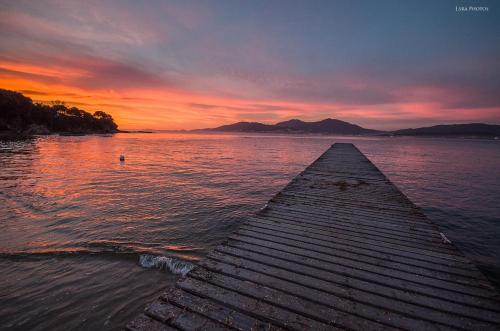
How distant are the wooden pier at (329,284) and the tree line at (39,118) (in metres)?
106

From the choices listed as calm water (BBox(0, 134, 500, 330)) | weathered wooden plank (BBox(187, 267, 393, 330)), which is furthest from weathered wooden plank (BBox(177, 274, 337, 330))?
calm water (BBox(0, 134, 500, 330))

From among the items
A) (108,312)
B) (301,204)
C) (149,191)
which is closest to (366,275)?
(301,204)

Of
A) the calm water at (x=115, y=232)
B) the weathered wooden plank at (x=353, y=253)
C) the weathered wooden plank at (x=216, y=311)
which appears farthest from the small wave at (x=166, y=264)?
the weathered wooden plank at (x=216, y=311)

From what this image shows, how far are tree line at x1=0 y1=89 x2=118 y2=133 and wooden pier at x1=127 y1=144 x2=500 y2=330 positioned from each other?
10645 centimetres

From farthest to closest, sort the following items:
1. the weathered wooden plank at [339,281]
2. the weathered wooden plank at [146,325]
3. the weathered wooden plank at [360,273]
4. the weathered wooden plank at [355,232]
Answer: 1. the weathered wooden plank at [355,232]
2. the weathered wooden plank at [360,273]
3. the weathered wooden plank at [339,281]
4. the weathered wooden plank at [146,325]

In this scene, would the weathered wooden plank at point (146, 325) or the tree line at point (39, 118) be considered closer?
the weathered wooden plank at point (146, 325)

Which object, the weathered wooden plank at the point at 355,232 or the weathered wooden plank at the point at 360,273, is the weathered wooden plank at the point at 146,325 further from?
the weathered wooden plank at the point at 355,232

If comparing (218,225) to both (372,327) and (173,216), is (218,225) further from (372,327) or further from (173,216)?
(372,327)

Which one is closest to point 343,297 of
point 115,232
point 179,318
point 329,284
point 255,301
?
point 329,284

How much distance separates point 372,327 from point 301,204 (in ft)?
17.4

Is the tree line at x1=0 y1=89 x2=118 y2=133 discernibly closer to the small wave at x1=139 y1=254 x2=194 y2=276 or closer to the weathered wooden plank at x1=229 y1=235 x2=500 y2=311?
the small wave at x1=139 y1=254 x2=194 y2=276

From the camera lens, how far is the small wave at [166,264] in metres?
7.03

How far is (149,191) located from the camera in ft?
50.2

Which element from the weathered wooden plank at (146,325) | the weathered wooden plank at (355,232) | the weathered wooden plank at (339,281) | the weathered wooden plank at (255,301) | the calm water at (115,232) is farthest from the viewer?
the calm water at (115,232)
